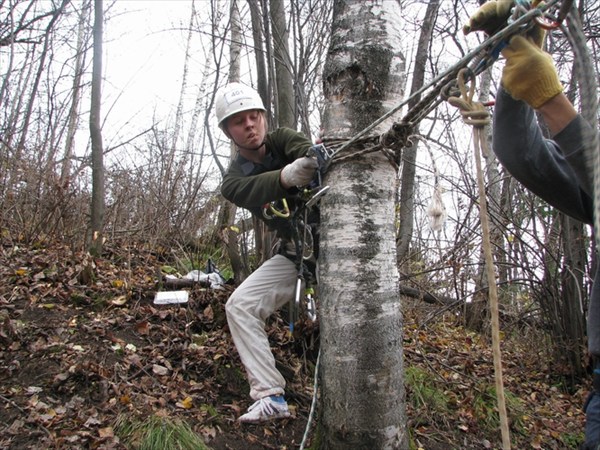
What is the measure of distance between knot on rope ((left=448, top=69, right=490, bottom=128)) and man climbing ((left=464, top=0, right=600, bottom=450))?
0.43 ft

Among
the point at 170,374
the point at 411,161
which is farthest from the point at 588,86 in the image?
the point at 411,161

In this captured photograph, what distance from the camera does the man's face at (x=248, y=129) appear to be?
2.93 meters

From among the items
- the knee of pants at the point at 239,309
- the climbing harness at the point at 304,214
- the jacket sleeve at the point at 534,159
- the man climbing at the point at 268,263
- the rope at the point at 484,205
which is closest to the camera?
the rope at the point at 484,205

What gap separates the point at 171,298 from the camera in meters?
3.89

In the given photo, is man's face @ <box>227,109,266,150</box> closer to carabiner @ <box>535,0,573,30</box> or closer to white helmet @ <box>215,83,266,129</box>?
white helmet @ <box>215,83,266,129</box>

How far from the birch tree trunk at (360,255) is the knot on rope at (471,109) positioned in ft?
2.40

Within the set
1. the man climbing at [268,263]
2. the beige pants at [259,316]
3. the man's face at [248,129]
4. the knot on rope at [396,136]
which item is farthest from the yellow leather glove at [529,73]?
the beige pants at [259,316]

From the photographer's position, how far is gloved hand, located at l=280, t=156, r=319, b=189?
7.16 ft

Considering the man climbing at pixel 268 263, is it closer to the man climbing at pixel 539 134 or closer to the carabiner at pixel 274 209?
the carabiner at pixel 274 209

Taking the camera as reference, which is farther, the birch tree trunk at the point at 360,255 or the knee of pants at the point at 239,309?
the knee of pants at the point at 239,309

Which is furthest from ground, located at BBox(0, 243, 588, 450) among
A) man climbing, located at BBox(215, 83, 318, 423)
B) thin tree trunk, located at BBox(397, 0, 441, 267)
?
thin tree trunk, located at BBox(397, 0, 441, 267)

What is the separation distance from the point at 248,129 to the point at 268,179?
2.00ft

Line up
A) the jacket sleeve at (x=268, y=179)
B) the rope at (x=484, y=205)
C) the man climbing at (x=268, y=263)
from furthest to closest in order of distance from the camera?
1. the man climbing at (x=268, y=263)
2. the jacket sleeve at (x=268, y=179)
3. the rope at (x=484, y=205)

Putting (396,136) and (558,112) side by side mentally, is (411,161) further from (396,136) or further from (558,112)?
(558,112)
